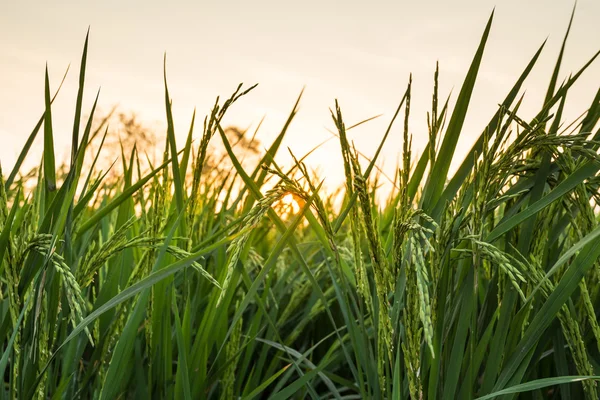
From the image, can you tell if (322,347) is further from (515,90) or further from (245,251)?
(515,90)

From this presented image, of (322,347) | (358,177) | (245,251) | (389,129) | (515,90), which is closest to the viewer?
(358,177)

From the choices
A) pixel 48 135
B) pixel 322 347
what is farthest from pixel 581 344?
pixel 322 347

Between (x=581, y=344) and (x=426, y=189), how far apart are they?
40cm

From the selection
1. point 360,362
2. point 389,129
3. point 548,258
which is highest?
point 389,129

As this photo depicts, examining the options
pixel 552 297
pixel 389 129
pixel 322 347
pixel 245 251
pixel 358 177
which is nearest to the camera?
pixel 358 177

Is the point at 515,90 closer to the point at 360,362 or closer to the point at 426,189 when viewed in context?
the point at 426,189

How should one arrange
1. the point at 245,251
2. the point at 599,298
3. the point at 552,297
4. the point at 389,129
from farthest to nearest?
the point at 599,298, the point at 245,251, the point at 389,129, the point at 552,297

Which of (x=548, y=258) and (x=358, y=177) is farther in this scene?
(x=548, y=258)

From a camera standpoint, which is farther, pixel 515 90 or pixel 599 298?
pixel 599 298

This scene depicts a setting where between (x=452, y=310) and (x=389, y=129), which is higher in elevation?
(x=389, y=129)

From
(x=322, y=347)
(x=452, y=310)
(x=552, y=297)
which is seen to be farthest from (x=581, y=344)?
(x=322, y=347)

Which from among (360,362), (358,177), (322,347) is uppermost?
(358,177)

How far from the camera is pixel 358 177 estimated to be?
987mm

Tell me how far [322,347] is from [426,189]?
1239mm
